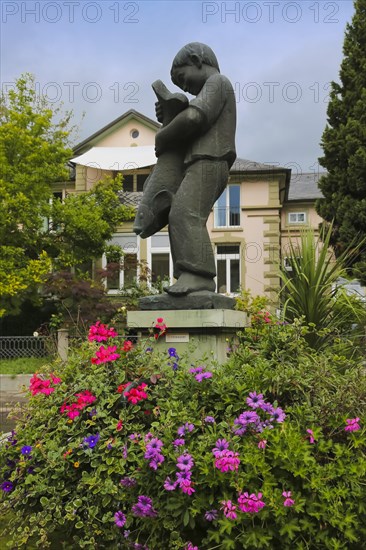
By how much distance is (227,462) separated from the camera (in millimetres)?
2822

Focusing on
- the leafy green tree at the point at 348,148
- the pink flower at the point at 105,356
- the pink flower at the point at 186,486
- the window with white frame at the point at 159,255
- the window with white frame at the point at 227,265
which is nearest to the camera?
the pink flower at the point at 186,486

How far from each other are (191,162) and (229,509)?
10.2ft

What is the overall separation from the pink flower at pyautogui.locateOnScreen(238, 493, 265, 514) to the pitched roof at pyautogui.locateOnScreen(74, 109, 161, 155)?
23.9 m

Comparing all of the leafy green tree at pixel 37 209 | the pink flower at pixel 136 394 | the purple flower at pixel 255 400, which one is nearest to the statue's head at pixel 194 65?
the pink flower at pixel 136 394

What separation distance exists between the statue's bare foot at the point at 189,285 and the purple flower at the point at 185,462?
1.96 m

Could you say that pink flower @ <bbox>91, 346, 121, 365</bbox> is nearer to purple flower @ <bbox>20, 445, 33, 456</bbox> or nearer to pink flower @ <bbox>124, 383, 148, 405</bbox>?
pink flower @ <bbox>124, 383, 148, 405</bbox>

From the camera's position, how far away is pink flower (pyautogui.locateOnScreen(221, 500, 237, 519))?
2.73 m

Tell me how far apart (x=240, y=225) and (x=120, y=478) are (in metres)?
22.8

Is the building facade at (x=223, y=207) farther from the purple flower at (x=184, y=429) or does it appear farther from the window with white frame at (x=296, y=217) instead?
the purple flower at (x=184, y=429)

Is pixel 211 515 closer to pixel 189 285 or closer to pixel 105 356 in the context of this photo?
pixel 105 356

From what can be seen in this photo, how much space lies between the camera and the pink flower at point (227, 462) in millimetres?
2816

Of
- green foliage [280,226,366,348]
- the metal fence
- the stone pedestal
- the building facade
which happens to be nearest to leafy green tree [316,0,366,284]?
the building facade

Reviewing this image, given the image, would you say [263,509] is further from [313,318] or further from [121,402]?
[313,318]

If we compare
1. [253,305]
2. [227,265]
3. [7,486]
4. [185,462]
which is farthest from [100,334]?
[227,265]
